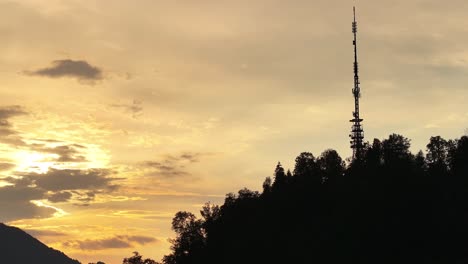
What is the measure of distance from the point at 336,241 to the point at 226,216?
4253 centimetres

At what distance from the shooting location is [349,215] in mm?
142875

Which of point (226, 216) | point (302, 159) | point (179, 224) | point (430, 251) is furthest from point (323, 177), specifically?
point (430, 251)

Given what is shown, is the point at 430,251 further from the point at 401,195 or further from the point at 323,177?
the point at 323,177

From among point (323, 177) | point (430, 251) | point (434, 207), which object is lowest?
point (430, 251)

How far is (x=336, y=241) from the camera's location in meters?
139

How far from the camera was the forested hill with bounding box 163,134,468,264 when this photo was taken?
433ft

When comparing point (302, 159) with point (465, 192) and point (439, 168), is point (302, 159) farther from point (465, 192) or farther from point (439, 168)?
point (465, 192)

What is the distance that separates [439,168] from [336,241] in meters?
39.0

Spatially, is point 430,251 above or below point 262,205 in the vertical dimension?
below

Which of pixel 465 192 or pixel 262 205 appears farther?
pixel 262 205

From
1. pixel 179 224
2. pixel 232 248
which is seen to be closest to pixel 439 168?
pixel 232 248

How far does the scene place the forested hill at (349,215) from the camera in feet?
433

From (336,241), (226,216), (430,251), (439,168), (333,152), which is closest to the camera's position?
Result: (430,251)

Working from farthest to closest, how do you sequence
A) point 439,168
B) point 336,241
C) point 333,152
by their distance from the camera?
1. point 333,152
2. point 439,168
3. point 336,241
